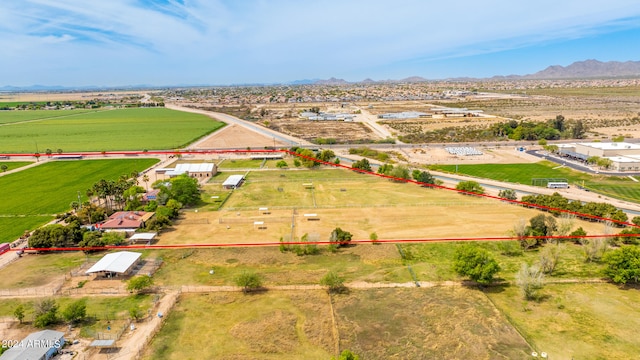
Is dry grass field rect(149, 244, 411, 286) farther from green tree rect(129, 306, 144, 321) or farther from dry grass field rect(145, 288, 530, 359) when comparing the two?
green tree rect(129, 306, 144, 321)

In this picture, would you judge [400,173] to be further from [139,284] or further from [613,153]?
[139,284]

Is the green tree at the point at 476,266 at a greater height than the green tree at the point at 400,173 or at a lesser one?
lesser

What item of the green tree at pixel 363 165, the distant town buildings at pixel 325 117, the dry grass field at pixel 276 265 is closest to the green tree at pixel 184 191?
the dry grass field at pixel 276 265

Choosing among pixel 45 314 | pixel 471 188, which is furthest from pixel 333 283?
pixel 471 188

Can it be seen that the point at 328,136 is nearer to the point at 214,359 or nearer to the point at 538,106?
the point at 214,359

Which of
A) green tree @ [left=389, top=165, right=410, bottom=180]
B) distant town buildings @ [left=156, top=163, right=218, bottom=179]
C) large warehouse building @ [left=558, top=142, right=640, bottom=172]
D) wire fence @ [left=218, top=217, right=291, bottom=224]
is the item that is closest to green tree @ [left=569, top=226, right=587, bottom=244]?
green tree @ [left=389, top=165, right=410, bottom=180]

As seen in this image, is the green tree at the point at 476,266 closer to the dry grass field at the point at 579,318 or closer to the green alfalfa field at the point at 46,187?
the dry grass field at the point at 579,318
